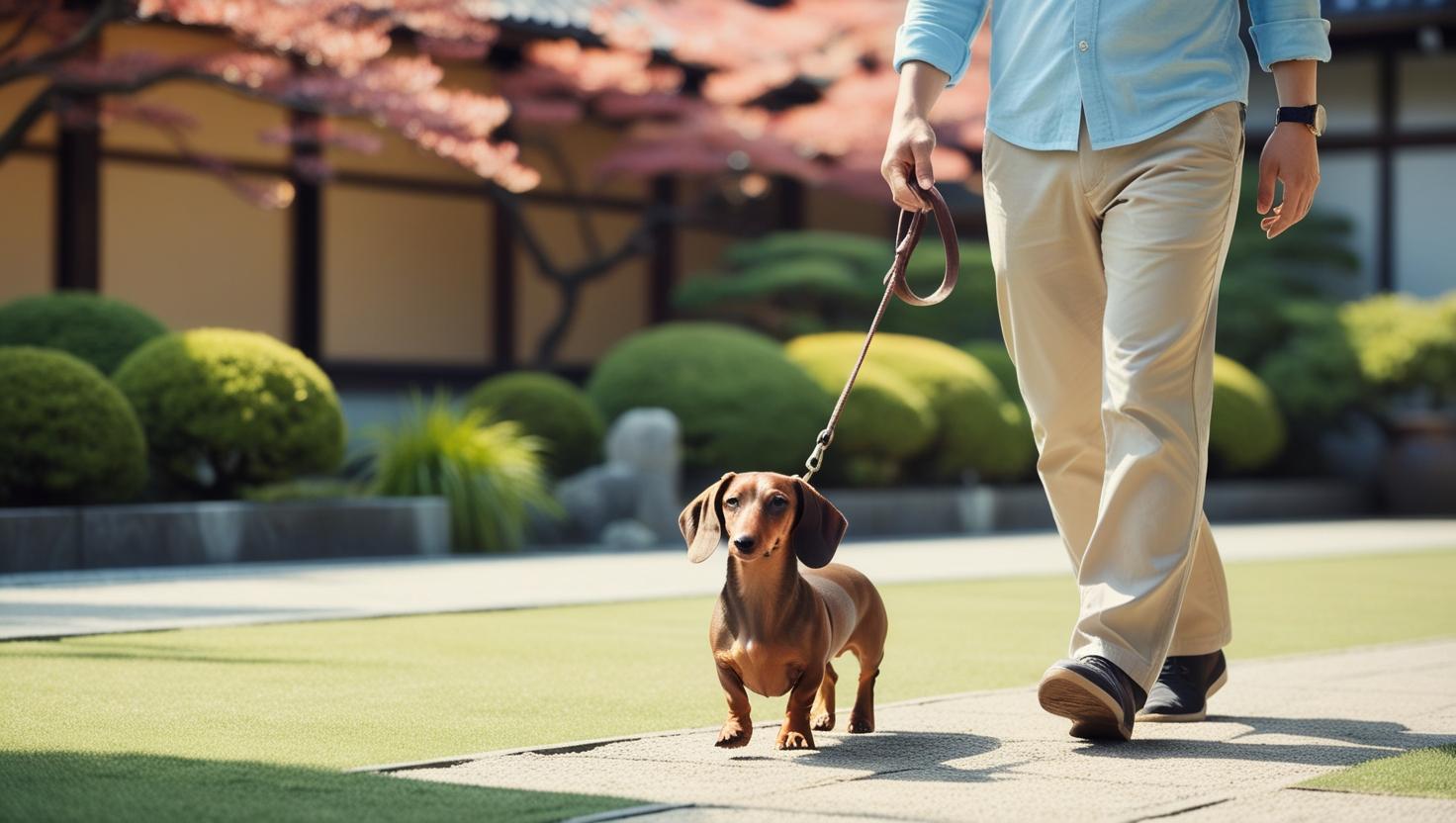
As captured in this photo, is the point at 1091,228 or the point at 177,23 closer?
the point at 1091,228

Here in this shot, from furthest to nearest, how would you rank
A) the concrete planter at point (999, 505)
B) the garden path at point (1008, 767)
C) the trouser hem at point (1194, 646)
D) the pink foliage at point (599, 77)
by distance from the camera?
the concrete planter at point (999, 505) < the pink foliage at point (599, 77) < the trouser hem at point (1194, 646) < the garden path at point (1008, 767)

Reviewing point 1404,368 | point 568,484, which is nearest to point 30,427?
point 568,484

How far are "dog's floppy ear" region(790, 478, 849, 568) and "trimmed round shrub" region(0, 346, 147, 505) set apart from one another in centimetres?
629

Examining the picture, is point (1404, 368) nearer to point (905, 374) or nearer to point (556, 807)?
point (905, 374)

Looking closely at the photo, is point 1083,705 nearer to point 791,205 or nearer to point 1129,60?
point 1129,60

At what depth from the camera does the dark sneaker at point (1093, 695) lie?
3.83m

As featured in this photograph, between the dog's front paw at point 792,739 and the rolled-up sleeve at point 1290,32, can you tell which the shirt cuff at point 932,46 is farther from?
the dog's front paw at point 792,739

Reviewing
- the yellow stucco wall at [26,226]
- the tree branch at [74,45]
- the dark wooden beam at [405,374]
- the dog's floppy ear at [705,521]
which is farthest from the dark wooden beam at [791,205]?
the dog's floppy ear at [705,521]

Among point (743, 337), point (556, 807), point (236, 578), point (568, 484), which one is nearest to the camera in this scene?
point (556, 807)

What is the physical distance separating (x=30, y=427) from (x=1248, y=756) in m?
7.01

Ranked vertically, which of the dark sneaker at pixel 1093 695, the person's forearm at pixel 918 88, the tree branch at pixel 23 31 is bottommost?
the dark sneaker at pixel 1093 695

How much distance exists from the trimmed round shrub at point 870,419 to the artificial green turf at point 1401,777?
32.5 ft

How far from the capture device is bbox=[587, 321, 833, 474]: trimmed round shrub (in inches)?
526

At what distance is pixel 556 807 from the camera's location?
10.4ft
